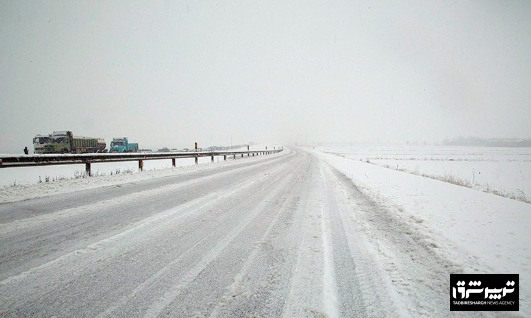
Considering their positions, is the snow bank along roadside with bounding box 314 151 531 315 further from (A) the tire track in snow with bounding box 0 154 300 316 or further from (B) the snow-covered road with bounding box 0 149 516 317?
(A) the tire track in snow with bounding box 0 154 300 316

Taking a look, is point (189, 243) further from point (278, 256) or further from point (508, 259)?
point (508, 259)

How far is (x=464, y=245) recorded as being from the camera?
125 inches

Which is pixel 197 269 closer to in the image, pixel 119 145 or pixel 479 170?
pixel 479 170

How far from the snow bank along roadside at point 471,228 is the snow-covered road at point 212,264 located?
0.95 feet

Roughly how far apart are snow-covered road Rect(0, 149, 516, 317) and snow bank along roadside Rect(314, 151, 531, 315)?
29 centimetres

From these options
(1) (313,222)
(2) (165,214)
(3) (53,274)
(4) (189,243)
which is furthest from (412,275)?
(2) (165,214)

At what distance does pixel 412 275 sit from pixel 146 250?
3120mm

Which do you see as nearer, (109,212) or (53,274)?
(53,274)

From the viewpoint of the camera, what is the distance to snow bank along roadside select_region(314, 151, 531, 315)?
8.60ft

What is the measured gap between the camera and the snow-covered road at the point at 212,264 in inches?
74.1

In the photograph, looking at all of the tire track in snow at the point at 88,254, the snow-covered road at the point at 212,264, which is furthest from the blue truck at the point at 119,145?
the tire track in snow at the point at 88,254

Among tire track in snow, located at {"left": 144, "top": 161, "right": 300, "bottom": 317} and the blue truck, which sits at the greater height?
the blue truck

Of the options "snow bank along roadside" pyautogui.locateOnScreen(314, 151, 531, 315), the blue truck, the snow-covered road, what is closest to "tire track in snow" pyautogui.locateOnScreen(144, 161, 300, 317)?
the snow-covered road

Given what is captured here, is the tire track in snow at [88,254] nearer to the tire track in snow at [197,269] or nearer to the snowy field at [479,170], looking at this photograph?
the tire track in snow at [197,269]
